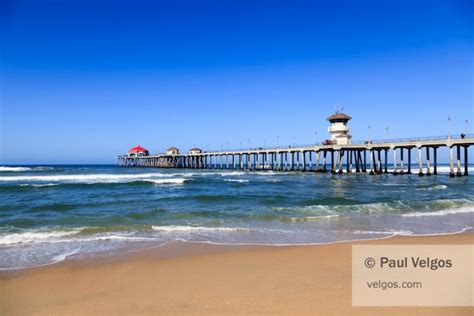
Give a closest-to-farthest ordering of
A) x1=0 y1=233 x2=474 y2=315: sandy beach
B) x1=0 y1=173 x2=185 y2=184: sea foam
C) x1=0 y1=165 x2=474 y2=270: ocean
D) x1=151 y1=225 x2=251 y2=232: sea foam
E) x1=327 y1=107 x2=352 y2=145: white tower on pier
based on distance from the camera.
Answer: x1=0 y1=233 x2=474 y2=315: sandy beach < x1=0 y1=165 x2=474 y2=270: ocean < x1=151 y1=225 x2=251 y2=232: sea foam < x1=0 y1=173 x2=185 y2=184: sea foam < x1=327 y1=107 x2=352 y2=145: white tower on pier

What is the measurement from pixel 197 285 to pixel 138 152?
96562mm

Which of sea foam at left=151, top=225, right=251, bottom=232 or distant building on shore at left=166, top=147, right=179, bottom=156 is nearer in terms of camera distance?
sea foam at left=151, top=225, right=251, bottom=232

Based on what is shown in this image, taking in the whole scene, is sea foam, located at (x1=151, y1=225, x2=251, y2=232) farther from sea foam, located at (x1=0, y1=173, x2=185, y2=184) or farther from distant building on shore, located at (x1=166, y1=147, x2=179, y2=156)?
distant building on shore, located at (x1=166, y1=147, x2=179, y2=156)

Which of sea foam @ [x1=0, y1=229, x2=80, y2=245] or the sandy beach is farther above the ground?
the sandy beach

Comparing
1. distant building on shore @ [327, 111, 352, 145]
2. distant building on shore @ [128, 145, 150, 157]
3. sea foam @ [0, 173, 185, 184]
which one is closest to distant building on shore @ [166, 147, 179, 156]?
distant building on shore @ [128, 145, 150, 157]

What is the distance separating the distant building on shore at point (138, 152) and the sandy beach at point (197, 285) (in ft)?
306

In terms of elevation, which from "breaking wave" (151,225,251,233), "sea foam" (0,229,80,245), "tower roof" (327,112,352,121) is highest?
"tower roof" (327,112,352,121)

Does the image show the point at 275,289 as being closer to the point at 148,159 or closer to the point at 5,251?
the point at 5,251

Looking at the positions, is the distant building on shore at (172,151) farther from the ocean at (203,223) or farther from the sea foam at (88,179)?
the ocean at (203,223)

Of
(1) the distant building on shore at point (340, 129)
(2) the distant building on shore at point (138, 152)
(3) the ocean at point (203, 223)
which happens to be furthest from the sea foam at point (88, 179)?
(2) the distant building on shore at point (138, 152)

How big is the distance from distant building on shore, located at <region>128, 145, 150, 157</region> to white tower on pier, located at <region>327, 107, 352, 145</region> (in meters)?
64.8

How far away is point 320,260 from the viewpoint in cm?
661

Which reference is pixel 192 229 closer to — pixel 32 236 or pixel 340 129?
pixel 32 236

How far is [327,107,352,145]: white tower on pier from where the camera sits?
43.1 meters
